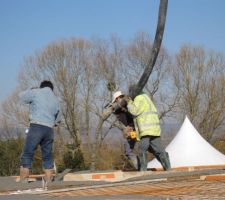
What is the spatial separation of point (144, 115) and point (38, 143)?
2.07 m

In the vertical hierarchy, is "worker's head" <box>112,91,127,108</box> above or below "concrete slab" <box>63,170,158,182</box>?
above

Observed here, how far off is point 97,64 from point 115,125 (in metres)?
7.41

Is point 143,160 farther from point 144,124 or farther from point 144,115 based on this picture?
point 144,115

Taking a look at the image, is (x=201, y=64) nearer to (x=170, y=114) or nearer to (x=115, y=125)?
(x=170, y=114)

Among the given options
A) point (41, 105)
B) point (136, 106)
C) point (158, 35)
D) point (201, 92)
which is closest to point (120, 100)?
point (136, 106)

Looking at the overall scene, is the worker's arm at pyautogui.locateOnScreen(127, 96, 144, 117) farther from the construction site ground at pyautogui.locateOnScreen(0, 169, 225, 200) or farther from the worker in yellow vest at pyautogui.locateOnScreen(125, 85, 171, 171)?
the construction site ground at pyautogui.locateOnScreen(0, 169, 225, 200)

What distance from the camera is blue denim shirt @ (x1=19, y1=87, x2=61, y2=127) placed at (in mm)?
7062

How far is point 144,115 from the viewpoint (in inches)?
333

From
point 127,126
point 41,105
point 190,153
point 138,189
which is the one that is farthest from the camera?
point 190,153

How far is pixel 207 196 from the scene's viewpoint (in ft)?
14.3

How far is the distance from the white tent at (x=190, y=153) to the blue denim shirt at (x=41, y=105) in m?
8.92

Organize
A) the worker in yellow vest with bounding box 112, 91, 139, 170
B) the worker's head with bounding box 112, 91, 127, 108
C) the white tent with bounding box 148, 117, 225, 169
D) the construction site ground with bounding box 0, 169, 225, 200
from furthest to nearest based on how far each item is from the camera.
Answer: the white tent with bounding box 148, 117, 225, 169 → the worker in yellow vest with bounding box 112, 91, 139, 170 → the worker's head with bounding box 112, 91, 127, 108 → the construction site ground with bounding box 0, 169, 225, 200

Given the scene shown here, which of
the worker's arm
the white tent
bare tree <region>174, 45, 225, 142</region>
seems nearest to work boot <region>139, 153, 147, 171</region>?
the worker's arm

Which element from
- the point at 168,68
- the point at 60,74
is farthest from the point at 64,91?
the point at 168,68
